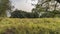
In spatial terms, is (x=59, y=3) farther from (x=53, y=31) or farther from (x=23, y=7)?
(x=53, y=31)

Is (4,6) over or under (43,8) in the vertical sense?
over

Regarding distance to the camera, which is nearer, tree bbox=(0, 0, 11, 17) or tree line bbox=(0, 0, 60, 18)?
tree line bbox=(0, 0, 60, 18)

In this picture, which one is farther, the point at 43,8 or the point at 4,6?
the point at 4,6

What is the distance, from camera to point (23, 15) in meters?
11.2

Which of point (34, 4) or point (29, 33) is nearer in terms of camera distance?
point (29, 33)

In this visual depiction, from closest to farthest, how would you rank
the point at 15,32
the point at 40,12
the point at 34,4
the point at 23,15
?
the point at 15,32 → the point at 23,15 → the point at 40,12 → the point at 34,4

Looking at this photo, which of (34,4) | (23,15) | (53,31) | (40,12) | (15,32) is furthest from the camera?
(34,4)

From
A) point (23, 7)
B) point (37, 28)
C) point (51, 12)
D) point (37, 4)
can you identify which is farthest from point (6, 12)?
point (37, 28)

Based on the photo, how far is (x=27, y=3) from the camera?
14.1 meters

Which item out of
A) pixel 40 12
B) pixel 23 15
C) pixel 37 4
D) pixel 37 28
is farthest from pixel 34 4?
pixel 37 28

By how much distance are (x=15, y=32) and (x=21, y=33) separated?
131 millimetres

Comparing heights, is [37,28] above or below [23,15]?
above

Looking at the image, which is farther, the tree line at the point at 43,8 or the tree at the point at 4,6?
the tree at the point at 4,6

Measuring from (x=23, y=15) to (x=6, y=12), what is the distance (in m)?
2.63
